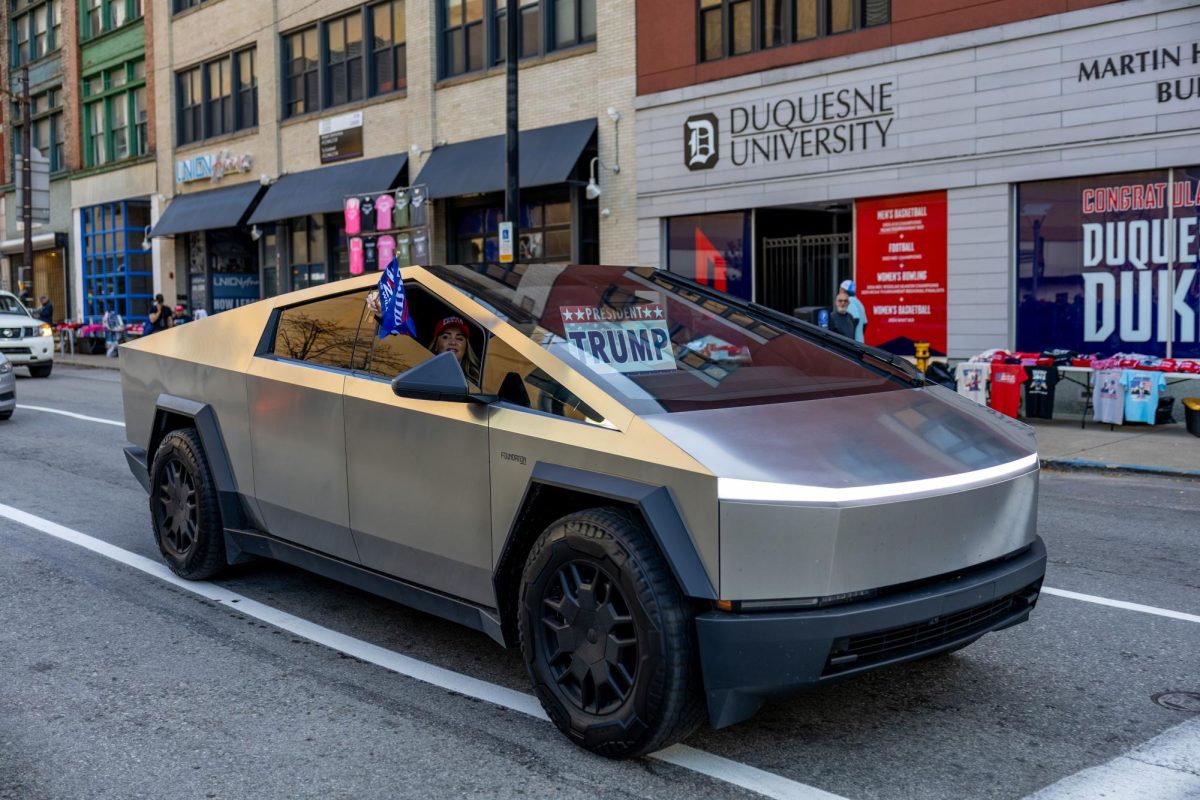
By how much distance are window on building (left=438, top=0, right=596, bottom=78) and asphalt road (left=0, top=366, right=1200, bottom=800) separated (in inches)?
646

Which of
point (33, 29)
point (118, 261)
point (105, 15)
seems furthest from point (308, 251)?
point (33, 29)

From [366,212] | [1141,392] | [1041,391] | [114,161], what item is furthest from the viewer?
[114,161]

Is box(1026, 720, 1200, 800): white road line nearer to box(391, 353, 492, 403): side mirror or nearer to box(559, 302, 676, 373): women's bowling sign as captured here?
box(559, 302, 676, 373): women's bowling sign

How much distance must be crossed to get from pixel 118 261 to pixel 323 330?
1287 inches

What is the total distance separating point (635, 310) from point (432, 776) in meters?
2.00

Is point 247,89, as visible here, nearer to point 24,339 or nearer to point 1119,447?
point 24,339

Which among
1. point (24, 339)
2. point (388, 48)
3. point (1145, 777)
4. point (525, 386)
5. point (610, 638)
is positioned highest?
point (388, 48)

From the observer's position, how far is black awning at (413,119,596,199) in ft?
66.5

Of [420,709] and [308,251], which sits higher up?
[308,251]

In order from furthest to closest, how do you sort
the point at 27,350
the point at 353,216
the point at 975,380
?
the point at 353,216, the point at 27,350, the point at 975,380

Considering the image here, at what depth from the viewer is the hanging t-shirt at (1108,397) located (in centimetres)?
1327

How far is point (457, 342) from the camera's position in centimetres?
445

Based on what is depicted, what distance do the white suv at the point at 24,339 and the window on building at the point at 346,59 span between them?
333 inches

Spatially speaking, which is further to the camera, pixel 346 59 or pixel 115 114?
pixel 115 114
